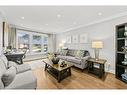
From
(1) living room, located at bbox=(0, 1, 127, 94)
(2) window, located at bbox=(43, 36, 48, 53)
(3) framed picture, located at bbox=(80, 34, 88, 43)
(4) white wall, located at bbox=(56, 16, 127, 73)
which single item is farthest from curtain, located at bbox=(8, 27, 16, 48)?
(4) white wall, located at bbox=(56, 16, 127, 73)

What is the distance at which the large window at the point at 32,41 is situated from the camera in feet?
21.5

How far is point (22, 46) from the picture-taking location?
6.63 m

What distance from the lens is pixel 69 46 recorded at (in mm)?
6758

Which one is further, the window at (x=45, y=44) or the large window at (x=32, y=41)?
the window at (x=45, y=44)

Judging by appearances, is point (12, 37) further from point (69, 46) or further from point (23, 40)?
point (69, 46)

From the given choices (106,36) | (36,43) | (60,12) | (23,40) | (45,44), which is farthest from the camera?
(45,44)

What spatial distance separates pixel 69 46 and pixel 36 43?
2.72 metres

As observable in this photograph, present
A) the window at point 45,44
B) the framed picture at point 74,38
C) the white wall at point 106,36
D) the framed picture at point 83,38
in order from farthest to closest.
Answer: the window at point 45,44 < the framed picture at point 74,38 < the framed picture at point 83,38 < the white wall at point 106,36

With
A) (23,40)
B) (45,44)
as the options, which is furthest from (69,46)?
(23,40)

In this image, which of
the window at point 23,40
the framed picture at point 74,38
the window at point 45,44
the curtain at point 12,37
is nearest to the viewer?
the curtain at point 12,37

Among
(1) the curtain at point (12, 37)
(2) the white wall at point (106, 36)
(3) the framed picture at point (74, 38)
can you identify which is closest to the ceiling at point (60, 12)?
(2) the white wall at point (106, 36)

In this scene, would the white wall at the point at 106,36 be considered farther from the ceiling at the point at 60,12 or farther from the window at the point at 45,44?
the window at the point at 45,44
